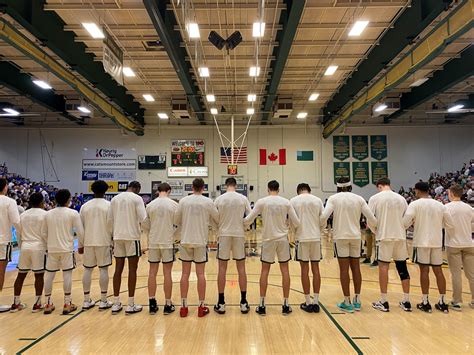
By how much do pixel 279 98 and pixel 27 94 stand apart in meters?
11.1

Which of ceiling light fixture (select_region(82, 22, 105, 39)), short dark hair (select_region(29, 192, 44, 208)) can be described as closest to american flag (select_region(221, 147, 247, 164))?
ceiling light fixture (select_region(82, 22, 105, 39))

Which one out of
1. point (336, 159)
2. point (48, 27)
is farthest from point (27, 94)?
point (336, 159)

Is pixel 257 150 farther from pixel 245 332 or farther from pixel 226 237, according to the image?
pixel 245 332

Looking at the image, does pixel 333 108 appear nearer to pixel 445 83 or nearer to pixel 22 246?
pixel 445 83

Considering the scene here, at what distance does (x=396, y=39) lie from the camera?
926 cm

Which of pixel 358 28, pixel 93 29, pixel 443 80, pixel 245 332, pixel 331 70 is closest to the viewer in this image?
pixel 245 332

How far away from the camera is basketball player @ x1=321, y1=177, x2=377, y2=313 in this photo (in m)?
4.93

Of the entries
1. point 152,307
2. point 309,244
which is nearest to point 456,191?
point 309,244

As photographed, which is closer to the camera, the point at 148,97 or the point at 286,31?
the point at 286,31

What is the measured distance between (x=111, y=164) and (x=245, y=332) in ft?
59.5

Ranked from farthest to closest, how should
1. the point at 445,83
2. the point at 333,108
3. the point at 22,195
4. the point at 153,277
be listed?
the point at 333,108
the point at 22,195
the point at 445,83
the point at 153,277

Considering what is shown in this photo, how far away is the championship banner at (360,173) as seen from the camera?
2014 cm

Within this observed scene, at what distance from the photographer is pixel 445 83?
12.6 m

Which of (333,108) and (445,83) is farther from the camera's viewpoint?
(333,108)
